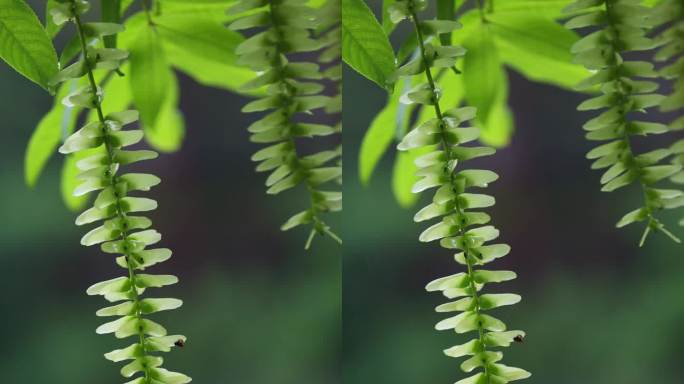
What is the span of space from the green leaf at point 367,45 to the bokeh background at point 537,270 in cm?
32

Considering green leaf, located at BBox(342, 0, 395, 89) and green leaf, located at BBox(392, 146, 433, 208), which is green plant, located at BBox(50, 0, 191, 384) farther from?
green leaf, located at BBox(392, 146, 433, 208)

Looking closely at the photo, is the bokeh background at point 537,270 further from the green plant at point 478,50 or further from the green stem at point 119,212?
the green stem at point 119,212

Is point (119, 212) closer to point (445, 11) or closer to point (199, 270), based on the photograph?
point (445, 11)

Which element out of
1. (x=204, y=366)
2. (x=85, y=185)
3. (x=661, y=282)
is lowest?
(x=204, y=366)

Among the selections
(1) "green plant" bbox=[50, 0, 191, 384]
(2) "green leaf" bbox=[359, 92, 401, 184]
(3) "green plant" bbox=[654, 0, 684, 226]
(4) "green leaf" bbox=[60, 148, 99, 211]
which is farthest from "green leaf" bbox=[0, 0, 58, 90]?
(3) "green plant" bbox=[654, 0, 684, 226]

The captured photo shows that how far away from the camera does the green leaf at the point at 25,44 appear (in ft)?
1.41

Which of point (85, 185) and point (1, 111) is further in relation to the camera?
point (1, 111)

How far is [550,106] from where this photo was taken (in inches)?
A: 35.0

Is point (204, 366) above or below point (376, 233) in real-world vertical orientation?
below

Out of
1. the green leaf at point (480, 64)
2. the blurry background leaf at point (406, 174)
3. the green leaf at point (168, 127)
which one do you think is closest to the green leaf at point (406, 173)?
the blurry background leaf at point (406, 174)

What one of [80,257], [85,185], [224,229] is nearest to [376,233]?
[224,229]

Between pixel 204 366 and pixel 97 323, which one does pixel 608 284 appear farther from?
pixel 97 323

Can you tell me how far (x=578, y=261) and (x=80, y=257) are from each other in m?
0.61

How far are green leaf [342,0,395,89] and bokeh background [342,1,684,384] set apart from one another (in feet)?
1.04
